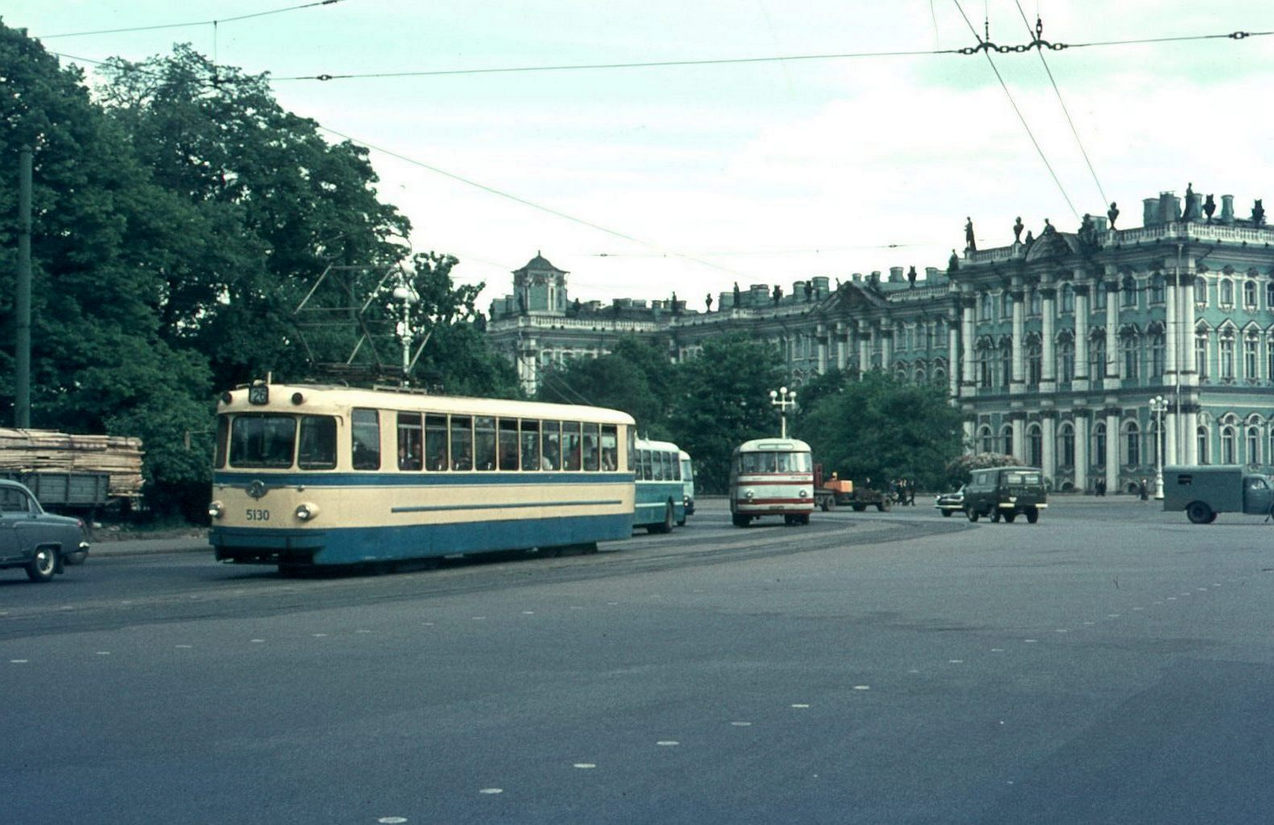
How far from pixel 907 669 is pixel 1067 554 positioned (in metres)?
21.2

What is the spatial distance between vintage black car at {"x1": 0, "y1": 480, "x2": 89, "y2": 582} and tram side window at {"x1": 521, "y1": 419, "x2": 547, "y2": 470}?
7.74 metres

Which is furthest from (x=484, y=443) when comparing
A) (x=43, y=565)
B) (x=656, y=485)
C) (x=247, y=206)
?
(x=247, y=206)

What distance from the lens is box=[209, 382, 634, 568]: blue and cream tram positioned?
82.8 feet

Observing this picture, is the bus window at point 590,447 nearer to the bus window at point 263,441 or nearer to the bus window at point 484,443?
the bus window at point 484,443

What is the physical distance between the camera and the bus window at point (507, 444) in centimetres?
2975

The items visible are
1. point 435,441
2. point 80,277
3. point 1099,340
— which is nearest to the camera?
point 435,441

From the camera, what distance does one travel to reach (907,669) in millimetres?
13570

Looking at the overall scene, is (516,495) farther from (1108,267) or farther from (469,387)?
(1108,267)

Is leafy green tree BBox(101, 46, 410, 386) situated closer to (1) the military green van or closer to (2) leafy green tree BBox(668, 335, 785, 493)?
(1) the military green van

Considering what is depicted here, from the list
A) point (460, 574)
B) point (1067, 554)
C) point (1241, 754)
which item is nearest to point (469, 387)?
point (1067, 554)

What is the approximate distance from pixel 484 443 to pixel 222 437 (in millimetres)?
4817

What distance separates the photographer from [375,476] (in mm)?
26141

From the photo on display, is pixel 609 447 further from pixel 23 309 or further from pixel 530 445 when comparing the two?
pixel 23 309

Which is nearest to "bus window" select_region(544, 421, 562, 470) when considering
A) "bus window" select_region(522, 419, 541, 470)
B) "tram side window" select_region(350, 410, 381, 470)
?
"bus window" select_region(522, 419, 541, 470)
